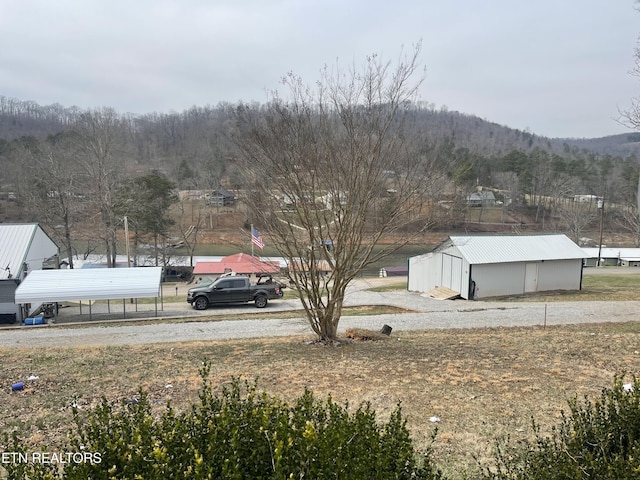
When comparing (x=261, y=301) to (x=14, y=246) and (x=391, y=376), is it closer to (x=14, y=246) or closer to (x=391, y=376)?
(x=14, y=246)

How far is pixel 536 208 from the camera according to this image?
2749 inches

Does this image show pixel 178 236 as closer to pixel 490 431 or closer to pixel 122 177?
pixel 122 177

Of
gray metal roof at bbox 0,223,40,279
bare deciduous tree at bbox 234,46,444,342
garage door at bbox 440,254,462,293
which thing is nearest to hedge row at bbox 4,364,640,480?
bare deciduous tree at bbox 234,46,444,342

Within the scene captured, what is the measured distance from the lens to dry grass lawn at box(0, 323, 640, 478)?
5500 millimetres

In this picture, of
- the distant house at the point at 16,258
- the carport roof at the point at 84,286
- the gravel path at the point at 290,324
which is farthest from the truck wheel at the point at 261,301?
the distant house at the point at 16,258

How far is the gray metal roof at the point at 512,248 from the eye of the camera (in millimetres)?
22172

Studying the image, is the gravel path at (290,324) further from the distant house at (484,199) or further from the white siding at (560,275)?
the distant house at (484,199)

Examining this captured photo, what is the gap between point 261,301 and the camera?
817 inches

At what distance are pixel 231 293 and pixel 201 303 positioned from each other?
4.66 feet

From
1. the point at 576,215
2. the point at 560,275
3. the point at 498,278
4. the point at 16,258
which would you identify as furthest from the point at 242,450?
the point at 576,215

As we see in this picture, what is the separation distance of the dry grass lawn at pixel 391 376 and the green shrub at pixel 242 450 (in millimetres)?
1967

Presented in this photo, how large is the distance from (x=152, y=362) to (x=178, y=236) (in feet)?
151

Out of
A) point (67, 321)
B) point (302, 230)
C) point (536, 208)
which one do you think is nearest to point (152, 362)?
point (302, 230)

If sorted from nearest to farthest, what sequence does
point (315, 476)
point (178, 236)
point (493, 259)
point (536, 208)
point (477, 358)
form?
point (315, 476)
point (477, 358)
point (493, 259)
point (178, 236)
point (536, 208)
